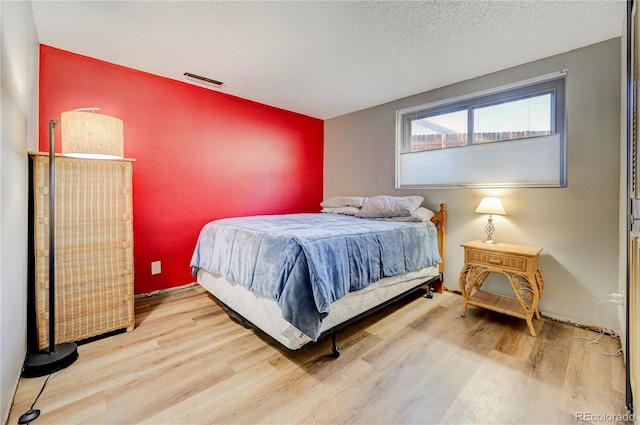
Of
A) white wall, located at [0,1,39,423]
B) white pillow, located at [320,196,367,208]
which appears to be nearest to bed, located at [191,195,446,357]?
white pillow, located at [320,196,367,208]

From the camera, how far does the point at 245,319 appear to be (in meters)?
2.19

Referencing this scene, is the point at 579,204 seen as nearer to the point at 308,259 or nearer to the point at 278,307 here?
the point at 308,259

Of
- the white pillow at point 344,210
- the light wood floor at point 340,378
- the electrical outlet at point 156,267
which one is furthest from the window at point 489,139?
the electrical outlet at point 156,267

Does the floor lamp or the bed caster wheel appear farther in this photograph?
the bed caster wheel

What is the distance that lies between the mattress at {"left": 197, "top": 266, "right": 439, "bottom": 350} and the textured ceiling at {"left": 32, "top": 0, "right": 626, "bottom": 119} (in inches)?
75.0

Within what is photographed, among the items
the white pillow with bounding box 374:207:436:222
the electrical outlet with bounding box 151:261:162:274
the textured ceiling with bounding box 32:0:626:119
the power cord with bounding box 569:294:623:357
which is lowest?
the power cord with bounding box 569:294:623:357

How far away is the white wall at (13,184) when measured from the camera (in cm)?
125

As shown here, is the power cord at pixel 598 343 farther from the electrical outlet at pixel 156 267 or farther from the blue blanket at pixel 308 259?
the electrical outlet at pixel 156 267

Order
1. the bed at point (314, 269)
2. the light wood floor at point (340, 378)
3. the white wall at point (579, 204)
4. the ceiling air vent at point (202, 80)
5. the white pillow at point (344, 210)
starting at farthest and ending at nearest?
1. the white pillow at point (344, 210)
2. the ceiling air vent at point (202, 80)
3. the white wall at point (579, 204)
4. the bed at point (314, 269)
5. the light wood floor at point (340, 378)

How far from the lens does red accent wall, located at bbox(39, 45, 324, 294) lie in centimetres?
245

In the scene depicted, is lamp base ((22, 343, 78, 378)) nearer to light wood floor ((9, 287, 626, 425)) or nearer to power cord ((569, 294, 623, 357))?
light wood floor ((9, 287, 626, 425))

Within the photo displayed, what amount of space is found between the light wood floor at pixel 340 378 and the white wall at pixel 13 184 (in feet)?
0.92

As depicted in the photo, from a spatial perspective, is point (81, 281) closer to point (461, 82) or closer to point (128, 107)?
point (128, 107)

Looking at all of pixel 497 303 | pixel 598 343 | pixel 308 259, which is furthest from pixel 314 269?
pixel 598 343
